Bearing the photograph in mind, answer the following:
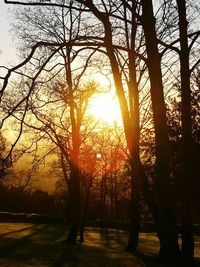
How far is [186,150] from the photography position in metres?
10.6

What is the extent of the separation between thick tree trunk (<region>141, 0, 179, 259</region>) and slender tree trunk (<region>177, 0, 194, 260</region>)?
0.42 metres

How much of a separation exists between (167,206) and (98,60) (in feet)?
24.7

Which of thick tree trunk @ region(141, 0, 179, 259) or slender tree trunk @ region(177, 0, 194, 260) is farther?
slender tree trunk @ region(177, 0, 194, 260)

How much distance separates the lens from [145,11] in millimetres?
10016

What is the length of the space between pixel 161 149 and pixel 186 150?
1.00m

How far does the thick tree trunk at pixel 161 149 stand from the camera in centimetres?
986

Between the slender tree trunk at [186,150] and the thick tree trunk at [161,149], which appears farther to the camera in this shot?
the slender tree trunk at [186,150]

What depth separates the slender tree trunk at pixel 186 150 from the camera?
10.3 m

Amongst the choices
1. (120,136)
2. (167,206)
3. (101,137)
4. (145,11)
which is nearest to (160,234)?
(167,206)

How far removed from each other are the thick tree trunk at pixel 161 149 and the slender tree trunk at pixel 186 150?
42 cm

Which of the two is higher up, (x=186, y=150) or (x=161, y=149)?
(x=186, y=150)

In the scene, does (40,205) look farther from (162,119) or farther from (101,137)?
(162,119)

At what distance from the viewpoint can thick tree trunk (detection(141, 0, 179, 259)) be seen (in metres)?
9.86

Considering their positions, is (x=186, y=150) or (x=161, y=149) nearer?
(x=161, y=149)
